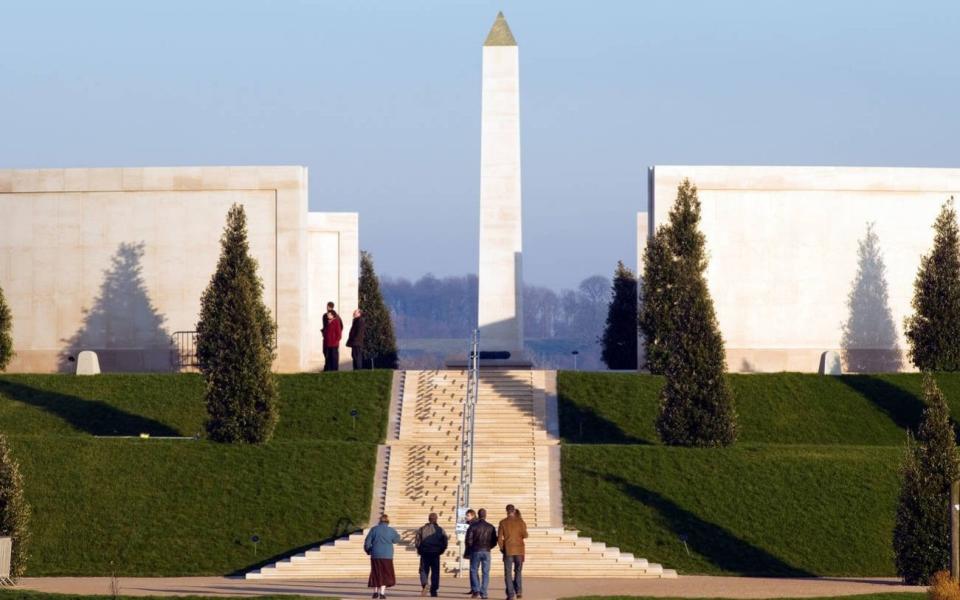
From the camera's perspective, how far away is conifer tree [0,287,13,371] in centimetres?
4800

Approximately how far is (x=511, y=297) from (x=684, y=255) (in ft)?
19.2

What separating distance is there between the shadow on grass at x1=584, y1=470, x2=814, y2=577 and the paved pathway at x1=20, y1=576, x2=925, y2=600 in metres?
0.75

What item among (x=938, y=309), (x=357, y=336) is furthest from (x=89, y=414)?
(x=938, y=309)

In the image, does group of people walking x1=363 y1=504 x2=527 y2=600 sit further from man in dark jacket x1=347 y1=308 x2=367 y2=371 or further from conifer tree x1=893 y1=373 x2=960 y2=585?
man in dark jacket x1=347 y1=308 x2=367 y2=371

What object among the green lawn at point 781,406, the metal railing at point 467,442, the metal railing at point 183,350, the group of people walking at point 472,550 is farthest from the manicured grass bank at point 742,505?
the metal railing at point 183,350

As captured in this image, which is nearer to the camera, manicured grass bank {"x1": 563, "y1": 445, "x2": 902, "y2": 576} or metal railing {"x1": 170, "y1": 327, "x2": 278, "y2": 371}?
manicured grass bank {"x1": 563, "y1": 445, "x2": 902, "y2": 576}

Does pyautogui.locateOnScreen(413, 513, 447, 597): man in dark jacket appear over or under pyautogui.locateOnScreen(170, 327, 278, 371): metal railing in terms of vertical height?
under

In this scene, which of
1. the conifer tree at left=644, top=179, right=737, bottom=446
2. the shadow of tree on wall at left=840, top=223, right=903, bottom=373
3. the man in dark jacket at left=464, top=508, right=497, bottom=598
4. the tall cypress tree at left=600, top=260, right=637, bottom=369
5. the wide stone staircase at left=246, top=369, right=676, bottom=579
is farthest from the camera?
the tall cypress tree at left=600, top=260, right=637, bottom=369

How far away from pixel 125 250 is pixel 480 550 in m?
23.5

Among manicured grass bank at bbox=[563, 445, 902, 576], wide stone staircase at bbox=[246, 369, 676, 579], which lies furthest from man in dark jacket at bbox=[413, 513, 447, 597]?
manicured grass bank at bbox=[563, 445, 902, 576]

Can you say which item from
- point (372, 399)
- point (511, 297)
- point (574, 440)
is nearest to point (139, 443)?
point (372, 399)

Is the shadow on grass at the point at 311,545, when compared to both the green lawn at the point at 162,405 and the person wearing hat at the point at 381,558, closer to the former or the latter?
the green lawn at the point at 162,405

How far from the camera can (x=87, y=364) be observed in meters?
48.0

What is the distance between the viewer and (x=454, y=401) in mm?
45094
